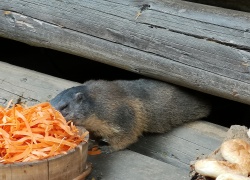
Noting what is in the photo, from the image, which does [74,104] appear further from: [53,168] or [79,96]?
[53,168]

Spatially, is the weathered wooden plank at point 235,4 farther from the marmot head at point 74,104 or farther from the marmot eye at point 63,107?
the marmot eye at point 63,107

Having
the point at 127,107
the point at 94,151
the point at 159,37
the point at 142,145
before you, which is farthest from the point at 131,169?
the point at 159,37

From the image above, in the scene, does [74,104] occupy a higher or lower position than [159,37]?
lower

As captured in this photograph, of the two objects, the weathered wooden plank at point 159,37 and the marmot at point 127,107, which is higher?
the weathered wooden plank at point 159,37

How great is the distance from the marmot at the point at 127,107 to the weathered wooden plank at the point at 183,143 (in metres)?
0.08

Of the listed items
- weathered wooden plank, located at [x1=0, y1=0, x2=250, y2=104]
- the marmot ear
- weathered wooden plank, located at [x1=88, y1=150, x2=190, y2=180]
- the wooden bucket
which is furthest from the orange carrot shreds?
weathered wooden plank, located at [x1=0, y1=0, x2=250, y2=104]

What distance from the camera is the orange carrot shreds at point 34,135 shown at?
10.3ft

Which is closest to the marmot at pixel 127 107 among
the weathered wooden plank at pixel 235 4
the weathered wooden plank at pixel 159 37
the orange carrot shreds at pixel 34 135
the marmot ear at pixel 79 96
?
the marmot ear at pixel 79 96

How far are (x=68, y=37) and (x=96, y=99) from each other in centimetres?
59

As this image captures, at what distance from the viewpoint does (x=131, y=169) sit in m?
3.92

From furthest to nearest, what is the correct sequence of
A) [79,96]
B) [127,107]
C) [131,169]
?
[127,107] < [79,96] < [131,169]

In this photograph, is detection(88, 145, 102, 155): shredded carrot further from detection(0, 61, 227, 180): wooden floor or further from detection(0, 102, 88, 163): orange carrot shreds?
detection(0, 102, 88, 163): orange carrot shreds

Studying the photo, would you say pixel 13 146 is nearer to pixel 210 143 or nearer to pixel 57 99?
pixel 57 99

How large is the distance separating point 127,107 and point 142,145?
429 mm
